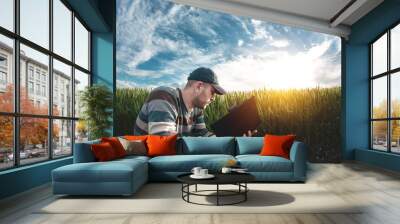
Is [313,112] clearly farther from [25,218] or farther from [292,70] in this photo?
[25,218]

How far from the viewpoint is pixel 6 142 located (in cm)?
473

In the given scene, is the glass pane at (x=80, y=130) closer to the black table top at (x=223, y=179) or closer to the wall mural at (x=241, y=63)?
the wall mural at (x=241, y=63)

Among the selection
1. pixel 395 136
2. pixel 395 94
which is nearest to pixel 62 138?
pixel 395 136

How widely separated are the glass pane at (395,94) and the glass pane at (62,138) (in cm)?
Result: 646

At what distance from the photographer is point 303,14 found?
8383 millimetres

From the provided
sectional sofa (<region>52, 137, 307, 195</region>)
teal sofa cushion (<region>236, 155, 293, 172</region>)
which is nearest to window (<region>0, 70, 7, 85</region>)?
sectional sofa (<region>52, 137, 307, 195</region>)

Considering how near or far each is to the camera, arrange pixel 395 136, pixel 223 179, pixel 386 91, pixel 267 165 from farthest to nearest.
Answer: pixel 386 91 < pixel 395 136 < pixel 267 165 < pixel 223 179

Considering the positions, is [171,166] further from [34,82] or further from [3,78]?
[3,78]

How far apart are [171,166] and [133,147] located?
0.97m

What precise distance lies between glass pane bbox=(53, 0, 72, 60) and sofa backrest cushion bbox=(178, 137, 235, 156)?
2659 mm

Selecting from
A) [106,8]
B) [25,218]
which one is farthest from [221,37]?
[25,218]

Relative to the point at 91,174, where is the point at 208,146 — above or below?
above

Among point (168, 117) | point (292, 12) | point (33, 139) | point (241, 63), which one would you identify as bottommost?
point (33, 139)

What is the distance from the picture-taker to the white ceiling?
796 cm
